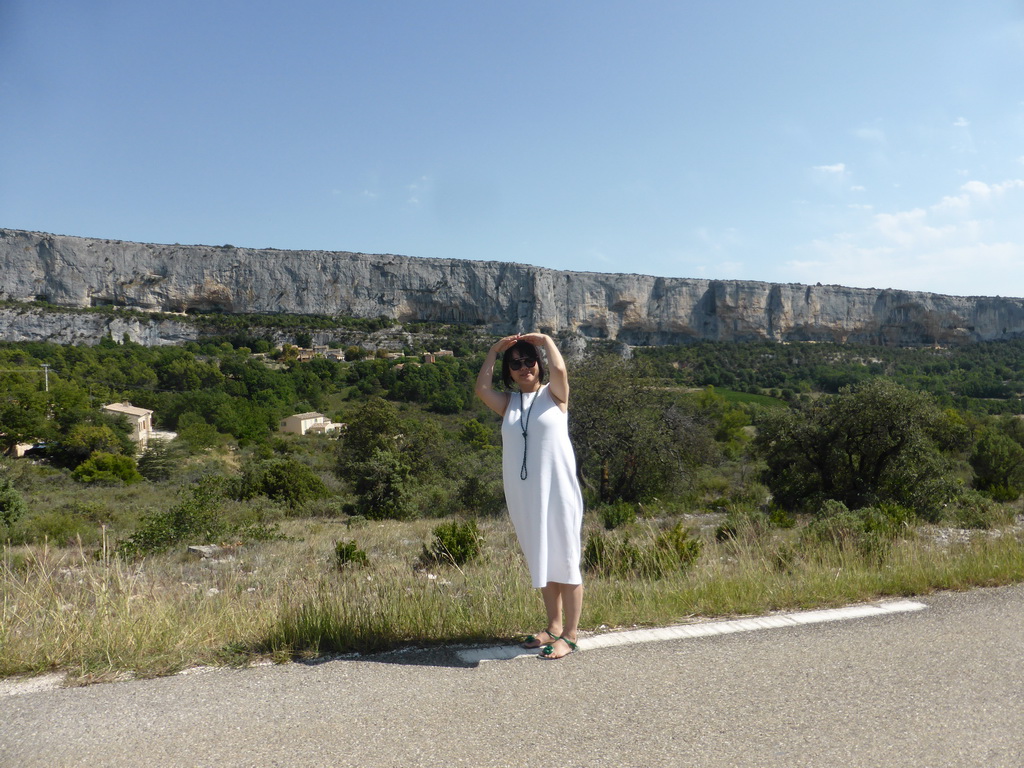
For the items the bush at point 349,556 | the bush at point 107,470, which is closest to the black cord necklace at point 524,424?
the bush at point 349,556

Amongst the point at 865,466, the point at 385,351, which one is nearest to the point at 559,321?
the point at 385,351

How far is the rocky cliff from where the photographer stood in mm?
59781

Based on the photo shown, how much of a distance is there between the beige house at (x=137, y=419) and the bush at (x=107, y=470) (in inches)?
181

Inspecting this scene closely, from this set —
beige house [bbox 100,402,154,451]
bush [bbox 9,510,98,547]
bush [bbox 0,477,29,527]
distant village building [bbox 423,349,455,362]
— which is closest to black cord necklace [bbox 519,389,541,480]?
bush [bbox 9,510,98,547]

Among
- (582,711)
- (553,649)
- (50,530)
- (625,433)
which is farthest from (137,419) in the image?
(582,711)

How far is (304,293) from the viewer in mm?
66438

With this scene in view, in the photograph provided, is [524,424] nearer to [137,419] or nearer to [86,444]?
[86,444]

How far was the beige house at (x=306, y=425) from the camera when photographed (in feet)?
118

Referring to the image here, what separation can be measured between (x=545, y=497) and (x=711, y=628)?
1.01 m

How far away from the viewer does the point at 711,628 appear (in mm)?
2877

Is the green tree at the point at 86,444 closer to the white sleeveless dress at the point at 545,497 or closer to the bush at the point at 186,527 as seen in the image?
the bush at the point at 186,527

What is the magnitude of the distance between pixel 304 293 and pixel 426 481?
50.7m

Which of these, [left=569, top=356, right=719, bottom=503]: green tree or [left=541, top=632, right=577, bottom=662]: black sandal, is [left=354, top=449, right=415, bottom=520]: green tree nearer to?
[left=569, top=356, right=719, bottom=503]: green tree

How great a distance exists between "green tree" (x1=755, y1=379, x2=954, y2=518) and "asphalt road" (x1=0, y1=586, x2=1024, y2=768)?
1334 cm
